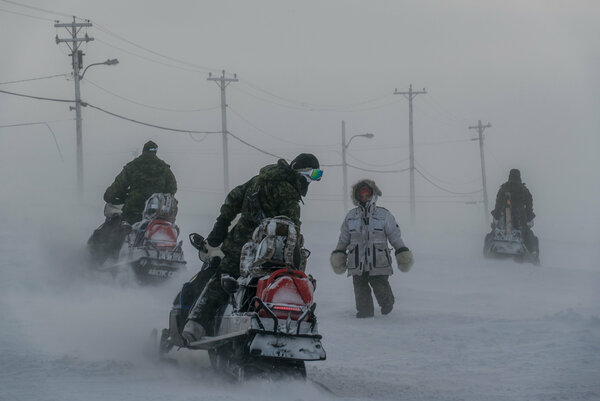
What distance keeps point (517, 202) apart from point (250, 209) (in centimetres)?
1375

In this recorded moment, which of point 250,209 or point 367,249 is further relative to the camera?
point 367,249

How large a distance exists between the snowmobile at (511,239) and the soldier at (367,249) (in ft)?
29.2

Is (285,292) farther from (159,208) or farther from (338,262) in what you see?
(159,208)

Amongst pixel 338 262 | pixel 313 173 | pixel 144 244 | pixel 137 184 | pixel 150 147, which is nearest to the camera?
pixel 313 173

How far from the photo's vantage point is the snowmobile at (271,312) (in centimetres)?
603

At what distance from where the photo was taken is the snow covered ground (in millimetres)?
6547

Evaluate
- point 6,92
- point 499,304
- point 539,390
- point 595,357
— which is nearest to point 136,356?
point 539,390

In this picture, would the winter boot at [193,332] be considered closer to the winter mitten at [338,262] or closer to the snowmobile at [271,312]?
the snowmobile at [271,312]

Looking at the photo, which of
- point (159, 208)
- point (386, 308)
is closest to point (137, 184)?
point (159, 208)

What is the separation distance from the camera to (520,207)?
A: 781 inches

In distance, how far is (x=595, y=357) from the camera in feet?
27.6

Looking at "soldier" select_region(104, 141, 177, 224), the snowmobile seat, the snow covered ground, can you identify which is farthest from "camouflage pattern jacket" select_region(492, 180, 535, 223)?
the snowmobile seat

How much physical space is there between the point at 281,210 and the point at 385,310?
509 cm

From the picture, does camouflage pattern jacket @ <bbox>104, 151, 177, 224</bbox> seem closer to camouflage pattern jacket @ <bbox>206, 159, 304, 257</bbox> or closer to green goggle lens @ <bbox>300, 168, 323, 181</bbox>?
camouflage pattern jacket @ <bbox>206, 159, 304, 257</bbox>
